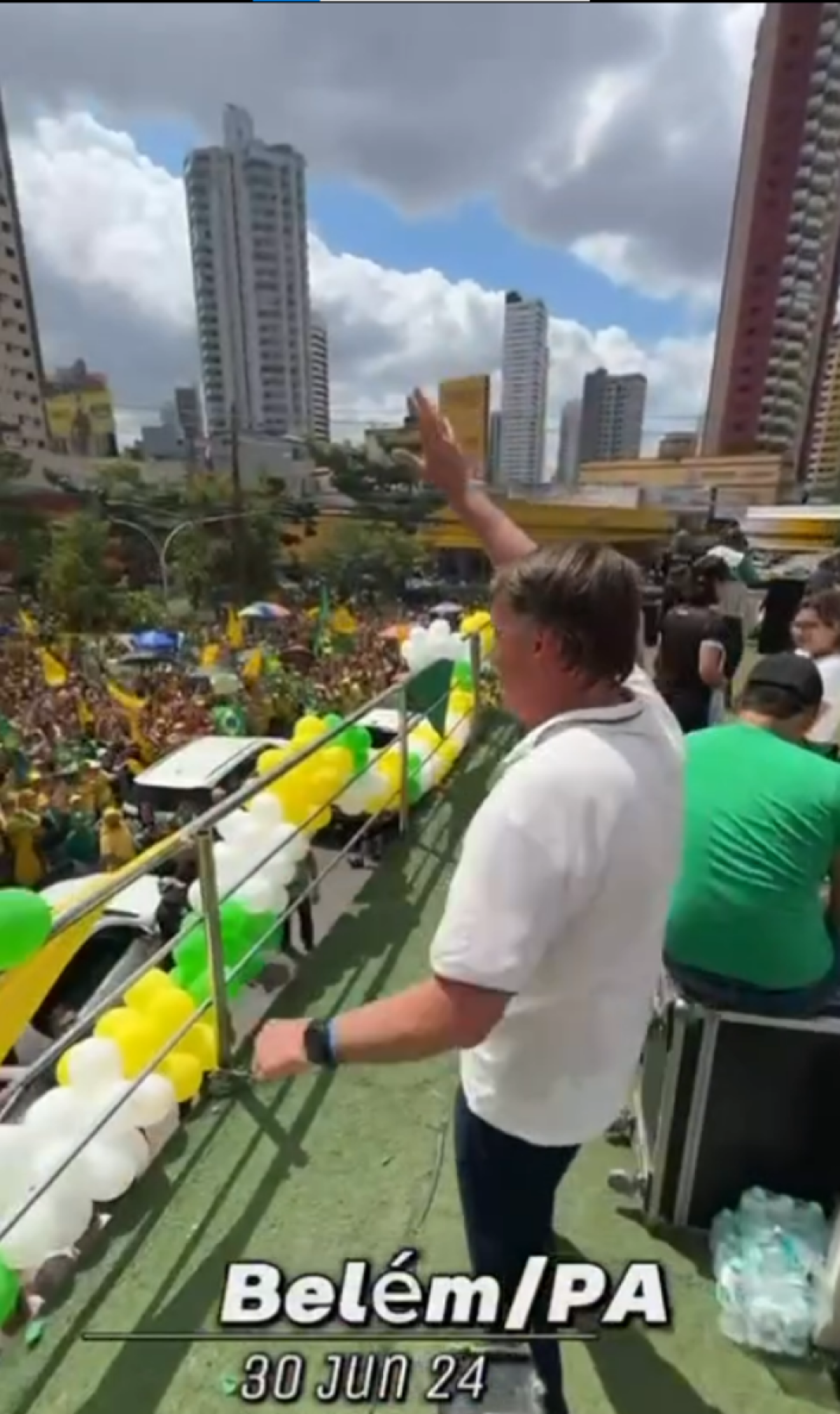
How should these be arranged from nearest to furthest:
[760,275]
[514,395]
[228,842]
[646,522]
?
1. [760,275]
2. [514,395]
3. [228,842]
4. [646,522]

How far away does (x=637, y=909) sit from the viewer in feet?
2.60

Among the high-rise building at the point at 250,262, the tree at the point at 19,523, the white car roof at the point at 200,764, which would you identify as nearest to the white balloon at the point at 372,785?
the high-rise building at the point at 250,262

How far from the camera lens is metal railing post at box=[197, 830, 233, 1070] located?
170 centimetres

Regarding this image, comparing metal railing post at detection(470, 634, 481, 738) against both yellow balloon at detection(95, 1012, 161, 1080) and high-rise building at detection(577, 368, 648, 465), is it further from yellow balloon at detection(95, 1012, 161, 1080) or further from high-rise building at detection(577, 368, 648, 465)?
yellow balloon at detection(95, 1012, 161, 1080)

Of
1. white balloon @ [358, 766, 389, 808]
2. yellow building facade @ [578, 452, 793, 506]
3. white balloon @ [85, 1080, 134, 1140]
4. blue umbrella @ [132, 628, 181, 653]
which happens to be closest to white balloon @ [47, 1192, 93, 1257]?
white balloon @ [85, 1080, 134, 1140]

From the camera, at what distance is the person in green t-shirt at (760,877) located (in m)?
1.22

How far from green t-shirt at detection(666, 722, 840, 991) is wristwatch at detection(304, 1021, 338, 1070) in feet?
2.37

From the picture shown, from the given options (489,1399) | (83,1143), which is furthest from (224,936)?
(489,1399)

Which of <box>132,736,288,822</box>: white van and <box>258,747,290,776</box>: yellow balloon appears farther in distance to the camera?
<box>132,736,288,822</box>: white van

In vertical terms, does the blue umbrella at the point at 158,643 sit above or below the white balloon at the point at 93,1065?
below

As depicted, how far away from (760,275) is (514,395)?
Answer: 4.35ft

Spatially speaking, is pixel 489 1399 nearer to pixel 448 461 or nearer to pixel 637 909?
pixel 637 909

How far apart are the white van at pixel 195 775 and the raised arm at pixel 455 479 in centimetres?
461

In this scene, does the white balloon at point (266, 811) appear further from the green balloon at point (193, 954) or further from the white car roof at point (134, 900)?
the white car roof at point (134, 900)
